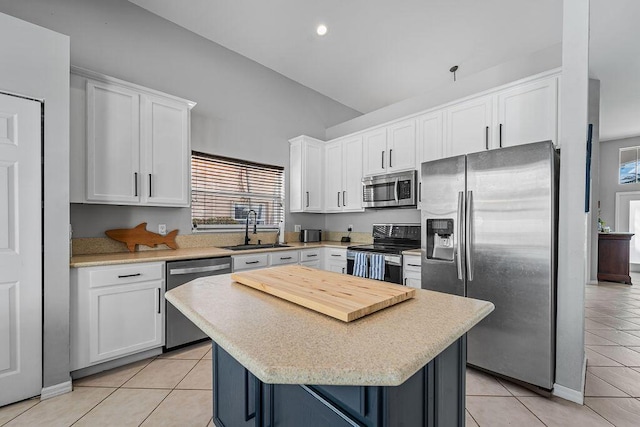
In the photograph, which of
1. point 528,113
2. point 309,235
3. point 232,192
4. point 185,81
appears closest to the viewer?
point 528,113

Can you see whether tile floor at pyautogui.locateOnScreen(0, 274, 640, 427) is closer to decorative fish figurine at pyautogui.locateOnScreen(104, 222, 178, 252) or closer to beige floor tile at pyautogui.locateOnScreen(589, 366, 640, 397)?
beige floor tile at pyautogui.locateOnScreen(589, 366, 640, 397)

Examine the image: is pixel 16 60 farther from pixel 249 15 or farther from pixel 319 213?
pixel 319 213

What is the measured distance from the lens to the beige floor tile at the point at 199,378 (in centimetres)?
215

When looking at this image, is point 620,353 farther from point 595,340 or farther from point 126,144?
point 126,144

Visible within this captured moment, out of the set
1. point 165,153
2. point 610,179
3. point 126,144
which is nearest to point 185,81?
point 165,153

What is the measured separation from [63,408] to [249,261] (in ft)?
5.59

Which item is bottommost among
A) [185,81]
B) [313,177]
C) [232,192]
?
[232,192]

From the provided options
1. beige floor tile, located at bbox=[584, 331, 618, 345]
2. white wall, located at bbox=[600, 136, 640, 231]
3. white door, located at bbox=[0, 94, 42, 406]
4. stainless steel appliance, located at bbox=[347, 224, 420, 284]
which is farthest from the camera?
white wall, located at bbox=[600, 136, 640, 231]

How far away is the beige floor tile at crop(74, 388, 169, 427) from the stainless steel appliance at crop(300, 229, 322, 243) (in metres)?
2.55

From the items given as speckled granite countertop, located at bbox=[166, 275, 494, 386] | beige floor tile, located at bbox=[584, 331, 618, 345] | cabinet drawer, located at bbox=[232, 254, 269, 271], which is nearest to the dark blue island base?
speckled granite countertop, located at bbox=[166, 275, 494, 386]

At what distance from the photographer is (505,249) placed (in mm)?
2146

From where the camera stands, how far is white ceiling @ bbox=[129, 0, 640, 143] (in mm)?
2822

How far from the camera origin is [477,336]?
2283 millimetres

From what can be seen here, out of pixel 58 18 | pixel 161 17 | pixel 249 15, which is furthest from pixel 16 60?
pixel 249 15
